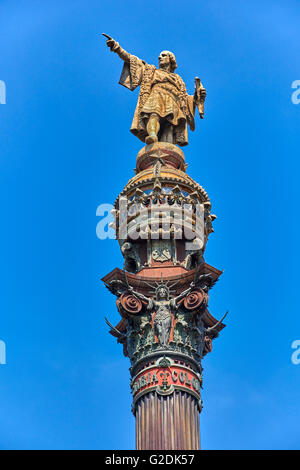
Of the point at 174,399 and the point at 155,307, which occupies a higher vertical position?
the point at 155,307

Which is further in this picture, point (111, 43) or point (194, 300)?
point (111, 43)

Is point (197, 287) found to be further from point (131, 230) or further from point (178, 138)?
point (178, 138)

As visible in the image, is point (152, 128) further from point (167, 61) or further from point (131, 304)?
point (131, 304)

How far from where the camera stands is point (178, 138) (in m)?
40.4

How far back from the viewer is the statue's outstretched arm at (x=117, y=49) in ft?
135

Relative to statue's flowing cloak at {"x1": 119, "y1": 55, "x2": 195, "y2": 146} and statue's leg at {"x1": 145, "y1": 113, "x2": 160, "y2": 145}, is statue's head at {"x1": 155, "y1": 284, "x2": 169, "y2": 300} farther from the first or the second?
statue's flowing cloak at {"x1": 119, "y1": 55, "x2": 195, "y2": 146}

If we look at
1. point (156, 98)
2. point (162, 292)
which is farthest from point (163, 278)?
point (156, 98)

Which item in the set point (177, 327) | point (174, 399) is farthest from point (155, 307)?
point (174, 399)

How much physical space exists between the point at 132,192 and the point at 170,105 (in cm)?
493

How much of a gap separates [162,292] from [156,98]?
10.2m

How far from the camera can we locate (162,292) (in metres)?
32.9

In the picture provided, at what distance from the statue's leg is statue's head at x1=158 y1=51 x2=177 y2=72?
3101 millimetres

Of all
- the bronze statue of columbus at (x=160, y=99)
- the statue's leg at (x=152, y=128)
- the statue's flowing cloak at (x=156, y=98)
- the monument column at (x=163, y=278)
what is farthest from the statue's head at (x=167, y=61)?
the statue's leg at (x=152, y=128)

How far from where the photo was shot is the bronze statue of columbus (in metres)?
40.0
